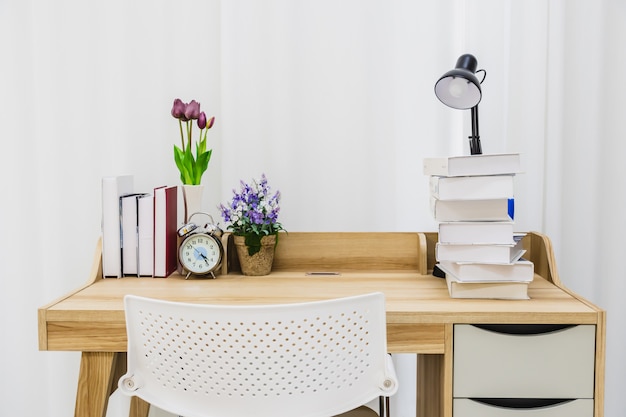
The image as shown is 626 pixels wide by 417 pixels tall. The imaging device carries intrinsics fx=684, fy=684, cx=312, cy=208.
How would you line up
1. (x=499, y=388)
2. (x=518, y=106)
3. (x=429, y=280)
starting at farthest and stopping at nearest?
1. (x=518, y=106)
2. (x=429, y=280)
3. (x=499, y=388)

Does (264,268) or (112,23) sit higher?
(112,23)

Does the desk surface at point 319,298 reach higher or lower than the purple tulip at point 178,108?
lower

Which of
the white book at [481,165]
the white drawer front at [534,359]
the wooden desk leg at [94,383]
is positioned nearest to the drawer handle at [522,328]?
the white drawer front at [534,359]

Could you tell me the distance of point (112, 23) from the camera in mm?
2135

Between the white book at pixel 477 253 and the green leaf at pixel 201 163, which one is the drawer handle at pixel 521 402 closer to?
the white book at pixel 477 253

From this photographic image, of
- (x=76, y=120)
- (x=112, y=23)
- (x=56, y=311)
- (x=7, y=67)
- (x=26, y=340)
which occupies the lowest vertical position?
(x=26, y=340)

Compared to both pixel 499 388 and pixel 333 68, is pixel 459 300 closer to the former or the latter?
pixel 499 388

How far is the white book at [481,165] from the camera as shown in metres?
1.64

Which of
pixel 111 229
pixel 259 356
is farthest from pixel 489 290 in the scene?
pixel 111 229

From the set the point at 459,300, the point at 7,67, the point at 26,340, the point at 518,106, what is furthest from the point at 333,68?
the point at 26,340

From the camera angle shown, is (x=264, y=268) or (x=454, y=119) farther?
(x=454, y=119)

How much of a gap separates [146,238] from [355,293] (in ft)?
2.02

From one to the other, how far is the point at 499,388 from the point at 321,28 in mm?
1194

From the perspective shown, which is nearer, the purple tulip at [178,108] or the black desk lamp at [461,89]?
the black desk lamp at [461,89]
